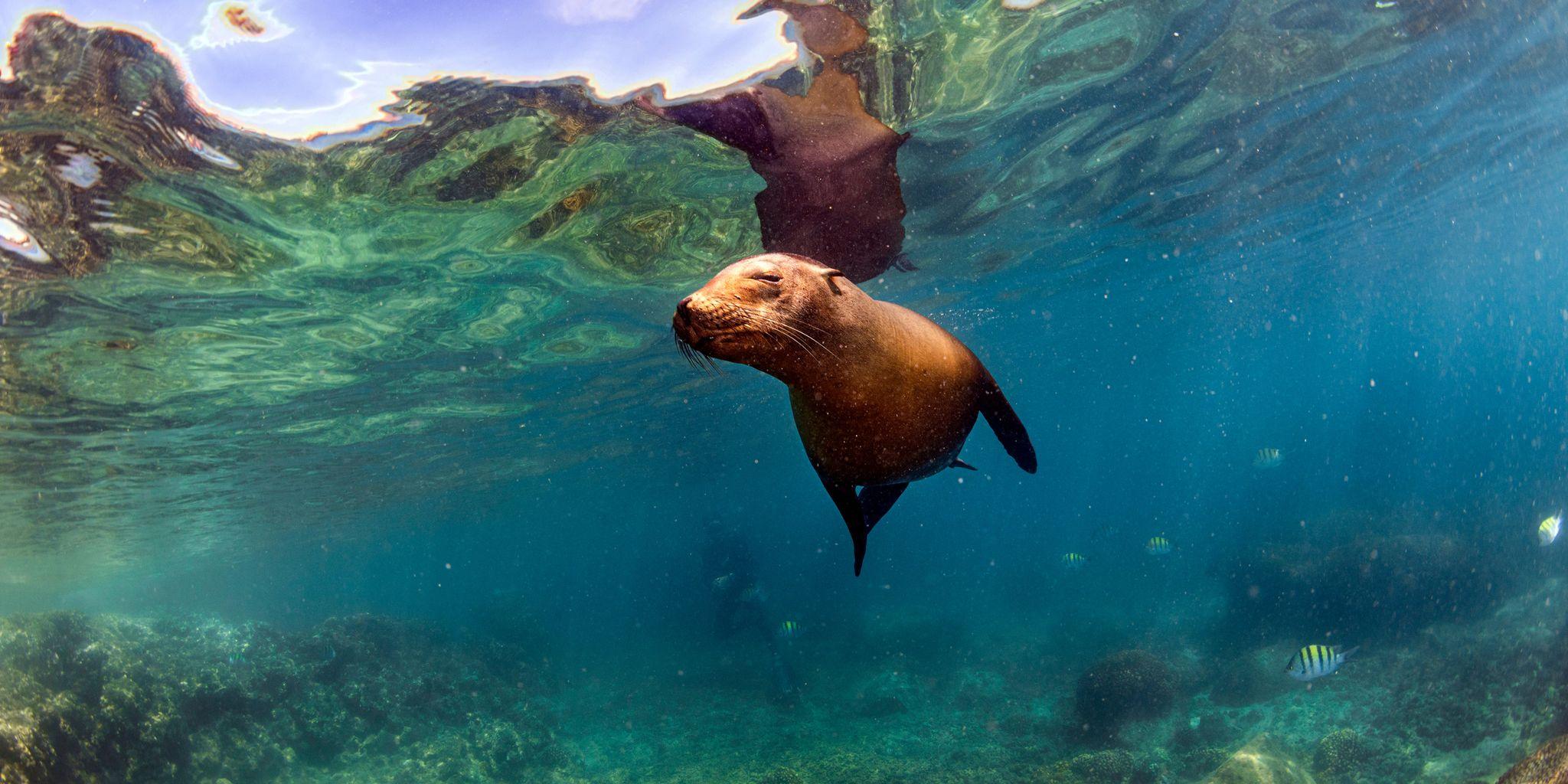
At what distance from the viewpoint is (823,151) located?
289 inches

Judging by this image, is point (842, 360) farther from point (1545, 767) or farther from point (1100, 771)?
point (1100, 771)

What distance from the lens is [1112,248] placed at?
19594 millimetres

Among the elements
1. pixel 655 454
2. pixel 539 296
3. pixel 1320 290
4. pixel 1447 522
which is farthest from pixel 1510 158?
pixel 655 454

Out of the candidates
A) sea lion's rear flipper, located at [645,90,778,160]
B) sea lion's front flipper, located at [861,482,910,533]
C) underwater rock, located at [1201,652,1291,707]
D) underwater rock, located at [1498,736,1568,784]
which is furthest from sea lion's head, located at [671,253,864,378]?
underwater rock, located at [1201,652,1291,707]

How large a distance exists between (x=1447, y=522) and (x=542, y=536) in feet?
231

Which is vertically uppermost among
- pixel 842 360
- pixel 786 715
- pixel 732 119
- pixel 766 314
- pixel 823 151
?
pixel 732 119

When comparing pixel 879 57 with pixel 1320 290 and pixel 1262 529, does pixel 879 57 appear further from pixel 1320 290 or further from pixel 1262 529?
pixel 1320 290

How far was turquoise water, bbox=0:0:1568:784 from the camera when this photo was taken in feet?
27.5

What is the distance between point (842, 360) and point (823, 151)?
5280mm

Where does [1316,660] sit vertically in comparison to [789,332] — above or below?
below

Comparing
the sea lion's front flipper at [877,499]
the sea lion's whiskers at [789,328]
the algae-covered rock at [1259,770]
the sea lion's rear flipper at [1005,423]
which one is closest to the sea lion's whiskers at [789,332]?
the sea lion's whiskers at [789,328]

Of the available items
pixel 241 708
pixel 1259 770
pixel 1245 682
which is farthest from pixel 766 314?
pixel 241 708

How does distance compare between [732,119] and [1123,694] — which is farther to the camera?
[1123,694]

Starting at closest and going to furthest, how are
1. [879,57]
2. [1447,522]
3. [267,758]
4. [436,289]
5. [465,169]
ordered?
[879,57] → [465,169] → [436,289] → [267,758] → [1447,522]
